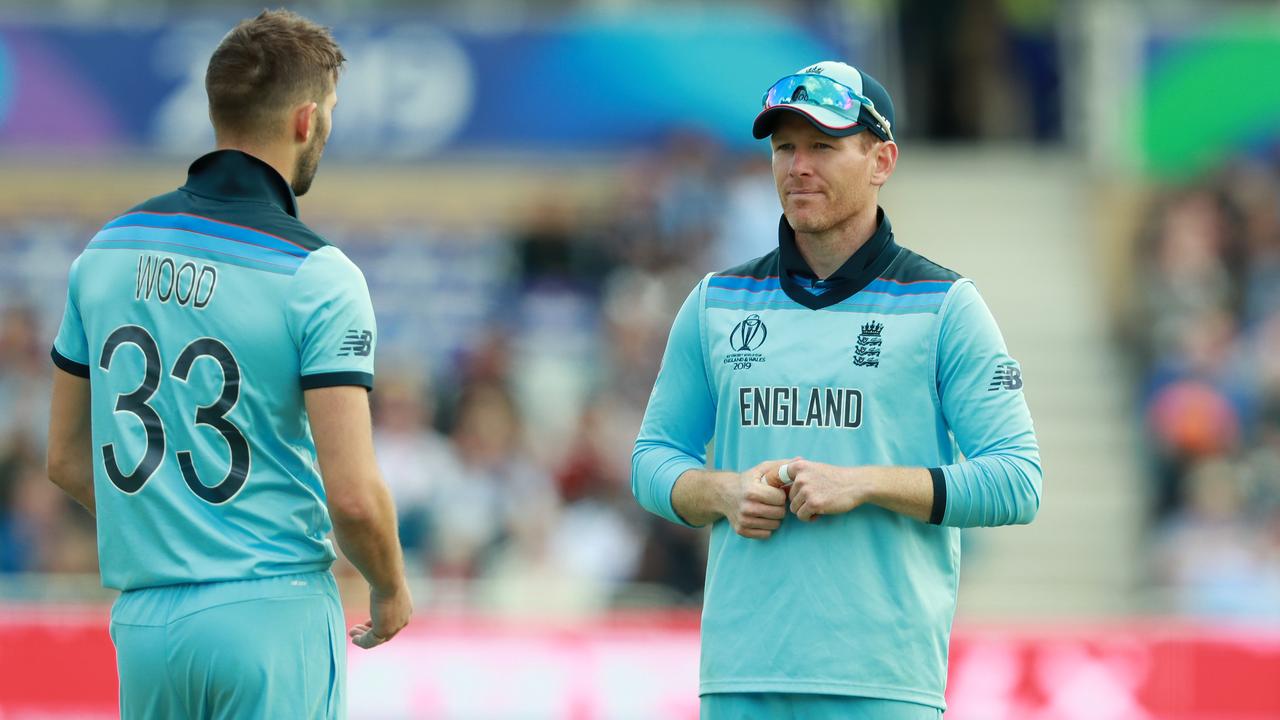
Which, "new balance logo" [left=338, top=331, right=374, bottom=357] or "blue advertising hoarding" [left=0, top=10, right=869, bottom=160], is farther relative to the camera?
"blue advertising hoarding" [left=0, top=10, right=869, bottom=160]

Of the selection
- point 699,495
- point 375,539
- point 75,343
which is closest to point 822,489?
point 699,495

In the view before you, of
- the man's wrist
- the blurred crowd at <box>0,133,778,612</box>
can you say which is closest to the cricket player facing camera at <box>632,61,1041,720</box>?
the man's wrist

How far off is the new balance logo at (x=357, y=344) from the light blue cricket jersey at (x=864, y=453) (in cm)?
85

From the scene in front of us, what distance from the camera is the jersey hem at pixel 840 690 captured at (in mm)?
4246

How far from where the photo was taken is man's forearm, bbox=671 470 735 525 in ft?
14.5

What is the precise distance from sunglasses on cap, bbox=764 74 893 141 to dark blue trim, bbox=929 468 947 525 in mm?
852

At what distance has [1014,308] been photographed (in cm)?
1606

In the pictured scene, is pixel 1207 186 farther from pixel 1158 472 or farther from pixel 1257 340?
pixel 1158 472

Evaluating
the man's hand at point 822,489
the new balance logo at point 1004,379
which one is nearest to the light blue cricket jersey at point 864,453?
the new balance logo at point 1004,379

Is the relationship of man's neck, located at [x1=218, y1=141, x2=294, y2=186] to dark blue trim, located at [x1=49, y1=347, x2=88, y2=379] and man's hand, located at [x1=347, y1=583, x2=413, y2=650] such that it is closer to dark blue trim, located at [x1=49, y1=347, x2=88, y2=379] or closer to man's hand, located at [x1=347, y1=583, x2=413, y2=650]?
dark blue trim, located at [x1=49, y1=347, x2=88, y2=379]

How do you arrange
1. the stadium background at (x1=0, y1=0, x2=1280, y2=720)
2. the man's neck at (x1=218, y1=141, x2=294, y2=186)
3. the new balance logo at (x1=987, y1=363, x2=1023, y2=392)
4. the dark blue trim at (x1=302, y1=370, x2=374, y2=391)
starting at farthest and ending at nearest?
the stadium background at (x1=0, y1=0, x2=1280, y2=720)
the man's neck at (x1=218, y1=141, x2=294, y2=186)
the new balance logo at (x1=987, y1=363, x2=1023, y2=392)
the dark blue trim at (x1=302, y1=370, x2=374, y2=391)

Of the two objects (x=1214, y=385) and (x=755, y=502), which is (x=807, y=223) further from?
(x=1214, y=385)

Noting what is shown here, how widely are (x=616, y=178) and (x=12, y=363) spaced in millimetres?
5666

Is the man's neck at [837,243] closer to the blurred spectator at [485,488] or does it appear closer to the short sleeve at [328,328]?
the short sleeve at [328,328]
